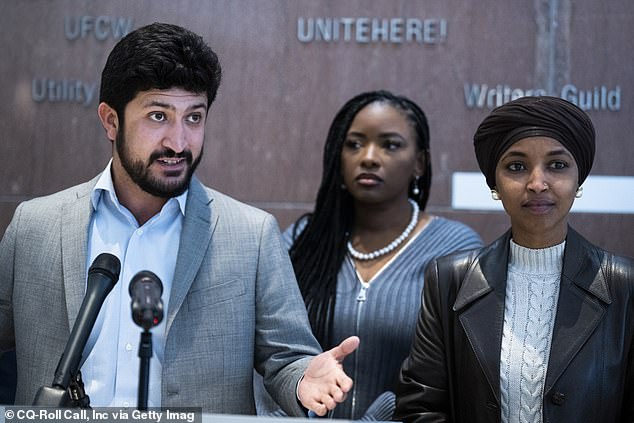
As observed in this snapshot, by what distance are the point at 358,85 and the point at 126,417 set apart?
2.97m

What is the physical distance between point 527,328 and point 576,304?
6.2 inches

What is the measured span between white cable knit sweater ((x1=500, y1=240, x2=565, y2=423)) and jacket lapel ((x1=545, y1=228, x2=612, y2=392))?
0.11 ft

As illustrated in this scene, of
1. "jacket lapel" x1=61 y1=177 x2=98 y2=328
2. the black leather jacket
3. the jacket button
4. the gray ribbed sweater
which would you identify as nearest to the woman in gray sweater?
the gray ribbed sweater

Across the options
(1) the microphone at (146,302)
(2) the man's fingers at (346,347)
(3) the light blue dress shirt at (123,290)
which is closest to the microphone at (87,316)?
(1) the microphone at (146,302)

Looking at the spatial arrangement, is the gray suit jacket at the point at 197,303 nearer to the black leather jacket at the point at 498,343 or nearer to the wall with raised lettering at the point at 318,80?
the black leather jacket at the point at 498,343

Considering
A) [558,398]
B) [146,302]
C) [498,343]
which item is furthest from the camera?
[498,343]

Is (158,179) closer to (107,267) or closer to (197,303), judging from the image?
(197,303)

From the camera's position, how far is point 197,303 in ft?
8.90

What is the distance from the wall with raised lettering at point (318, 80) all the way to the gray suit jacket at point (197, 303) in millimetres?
1798

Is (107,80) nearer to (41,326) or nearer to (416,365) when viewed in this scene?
(41,326)

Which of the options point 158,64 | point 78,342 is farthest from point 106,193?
point 78,342

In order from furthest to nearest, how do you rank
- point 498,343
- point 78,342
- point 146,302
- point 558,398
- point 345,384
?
point 498,343 → point 558,398 → point 345,384 → point 78,342 → point 146,302

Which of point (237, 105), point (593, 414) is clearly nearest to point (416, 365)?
point (593, 414)

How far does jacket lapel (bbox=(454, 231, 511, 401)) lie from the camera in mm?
2635
